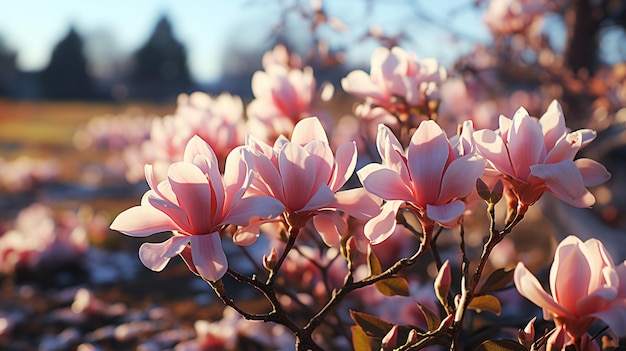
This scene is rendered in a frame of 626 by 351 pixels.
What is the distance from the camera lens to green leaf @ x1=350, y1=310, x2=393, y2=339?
108cm

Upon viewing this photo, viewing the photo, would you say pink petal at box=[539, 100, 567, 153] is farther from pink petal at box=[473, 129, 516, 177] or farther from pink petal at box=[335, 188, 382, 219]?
pink petal at box=[335, 188, 382, 219]

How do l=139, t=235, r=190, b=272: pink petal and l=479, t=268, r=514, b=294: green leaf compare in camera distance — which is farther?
l=479, t=268, r=514, b=294: green leaf

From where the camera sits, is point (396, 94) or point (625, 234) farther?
point (625, 234)

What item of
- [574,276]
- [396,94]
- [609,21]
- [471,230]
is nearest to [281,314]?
[574,276]

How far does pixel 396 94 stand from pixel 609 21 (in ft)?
11.8

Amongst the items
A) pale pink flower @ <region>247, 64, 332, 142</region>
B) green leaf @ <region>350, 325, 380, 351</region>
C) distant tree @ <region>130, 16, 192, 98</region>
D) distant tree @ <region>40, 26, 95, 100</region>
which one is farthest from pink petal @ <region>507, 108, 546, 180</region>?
distant tree @ <region>130, 16, 192, 98</region>

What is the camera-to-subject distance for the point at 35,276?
148 inches

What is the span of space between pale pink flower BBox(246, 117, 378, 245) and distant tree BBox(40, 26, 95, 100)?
41499 millimetres

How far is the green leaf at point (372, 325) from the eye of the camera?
108 centimetres

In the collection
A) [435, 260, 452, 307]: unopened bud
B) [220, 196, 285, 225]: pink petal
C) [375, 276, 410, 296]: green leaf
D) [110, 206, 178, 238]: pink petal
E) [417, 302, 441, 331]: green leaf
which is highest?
[220, 196, 285, 225]: pink petal

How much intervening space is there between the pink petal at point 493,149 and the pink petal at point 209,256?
43 cm

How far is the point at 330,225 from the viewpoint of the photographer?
3.19 ft

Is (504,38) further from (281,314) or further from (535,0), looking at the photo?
(281,314)

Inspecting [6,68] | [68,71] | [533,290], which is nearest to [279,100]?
[533,290]
